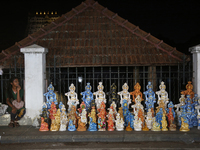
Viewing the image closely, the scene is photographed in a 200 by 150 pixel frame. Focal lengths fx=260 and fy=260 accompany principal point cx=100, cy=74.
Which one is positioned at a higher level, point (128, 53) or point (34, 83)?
point (128, 53)

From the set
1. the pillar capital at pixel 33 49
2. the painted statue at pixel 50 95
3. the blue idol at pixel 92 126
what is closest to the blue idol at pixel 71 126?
the blue idol at pixel 92 126

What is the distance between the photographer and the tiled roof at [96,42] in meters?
8.82

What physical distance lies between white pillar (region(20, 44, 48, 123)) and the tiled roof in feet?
2.76

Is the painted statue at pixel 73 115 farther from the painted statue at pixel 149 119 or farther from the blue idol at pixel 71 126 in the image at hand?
the painted statue at pixel 149 119

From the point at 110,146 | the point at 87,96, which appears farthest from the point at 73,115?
the point at 110,146

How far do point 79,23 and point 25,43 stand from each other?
220 centimetres

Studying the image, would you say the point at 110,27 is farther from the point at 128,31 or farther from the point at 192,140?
the point at 192,140

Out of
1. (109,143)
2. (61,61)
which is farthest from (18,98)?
(109,143)

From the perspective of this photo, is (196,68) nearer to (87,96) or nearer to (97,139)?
(87,96)

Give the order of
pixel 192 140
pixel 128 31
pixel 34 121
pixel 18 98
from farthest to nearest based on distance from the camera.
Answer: pixel 128 31 < pixel 18 98 < pixel 34 121 < pixel 192 140

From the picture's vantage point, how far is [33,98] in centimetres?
792

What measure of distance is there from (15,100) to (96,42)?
345 centimetres

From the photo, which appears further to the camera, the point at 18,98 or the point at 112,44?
the point at 112,44

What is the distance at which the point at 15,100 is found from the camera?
8.17 meters
